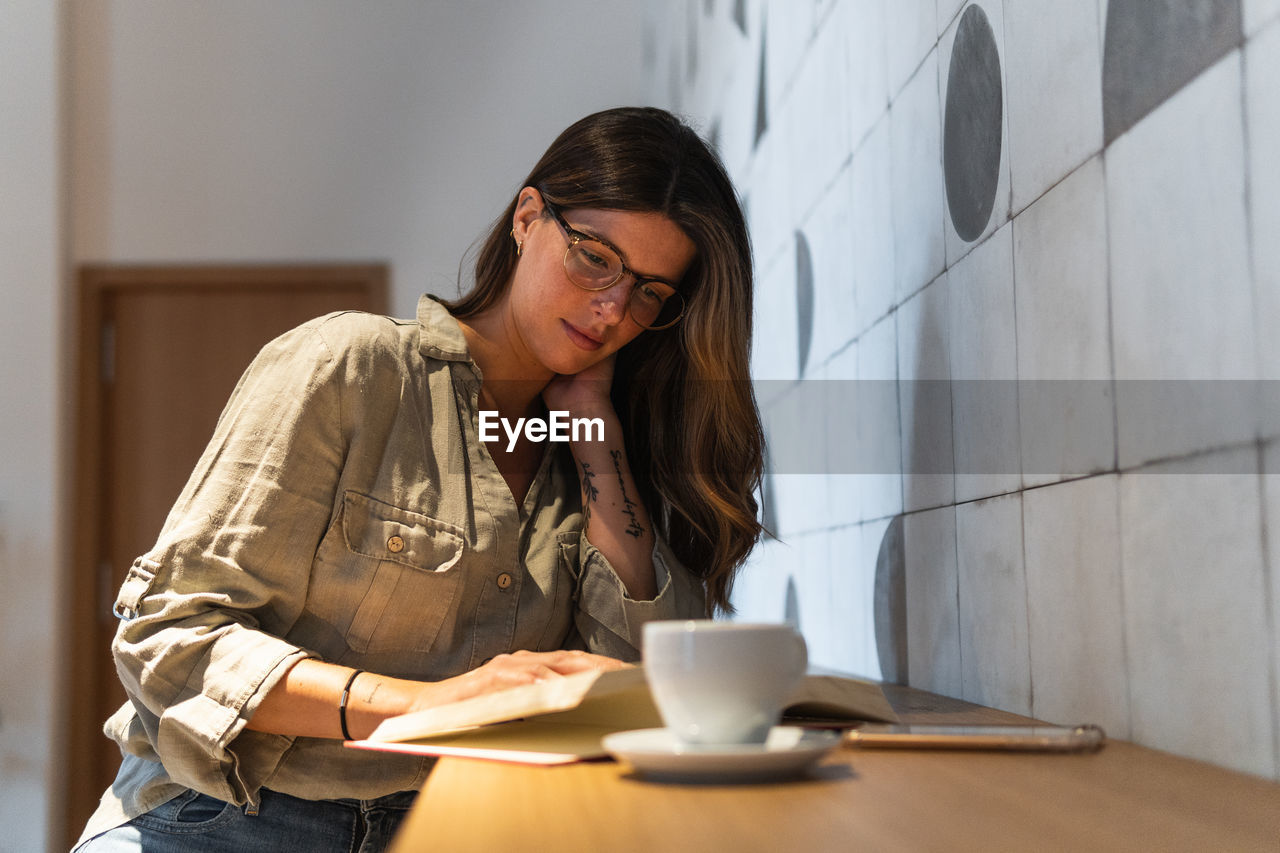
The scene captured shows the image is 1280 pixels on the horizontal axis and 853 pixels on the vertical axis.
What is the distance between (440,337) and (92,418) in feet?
9.05

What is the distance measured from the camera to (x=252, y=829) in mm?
970

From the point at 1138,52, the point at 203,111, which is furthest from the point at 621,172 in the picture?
the point at 203,111

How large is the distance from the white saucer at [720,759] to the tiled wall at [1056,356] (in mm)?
265

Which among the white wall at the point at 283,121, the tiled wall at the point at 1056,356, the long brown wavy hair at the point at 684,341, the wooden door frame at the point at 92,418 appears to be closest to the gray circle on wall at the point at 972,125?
the tiled wall at the point at 1056,356

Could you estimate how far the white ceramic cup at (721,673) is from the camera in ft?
1.66

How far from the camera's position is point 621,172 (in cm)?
118

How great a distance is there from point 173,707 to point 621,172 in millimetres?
679

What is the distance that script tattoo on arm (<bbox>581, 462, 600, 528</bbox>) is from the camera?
4.05 feet

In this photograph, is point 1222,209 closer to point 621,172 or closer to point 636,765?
point 636,765

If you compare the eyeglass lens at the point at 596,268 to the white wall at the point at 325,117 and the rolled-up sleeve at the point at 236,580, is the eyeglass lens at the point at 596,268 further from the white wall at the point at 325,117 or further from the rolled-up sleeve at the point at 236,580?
the white wall at the point at 325,117

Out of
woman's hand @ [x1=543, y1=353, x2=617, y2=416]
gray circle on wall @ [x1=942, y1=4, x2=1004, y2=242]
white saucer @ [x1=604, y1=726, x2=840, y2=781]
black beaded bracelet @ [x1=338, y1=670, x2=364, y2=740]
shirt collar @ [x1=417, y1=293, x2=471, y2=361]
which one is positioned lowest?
black beaded bracelet @ [x1=338, y1=670, x2=364, y2=740]

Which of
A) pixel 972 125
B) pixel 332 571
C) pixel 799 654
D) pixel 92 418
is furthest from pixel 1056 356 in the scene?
pixel 92 418

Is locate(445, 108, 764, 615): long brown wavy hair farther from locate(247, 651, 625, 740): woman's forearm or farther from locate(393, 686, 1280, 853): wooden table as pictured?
locate(393, 686, 1280, 853): wooden table

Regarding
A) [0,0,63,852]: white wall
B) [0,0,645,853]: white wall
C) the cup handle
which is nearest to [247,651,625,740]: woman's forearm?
the cup handle
